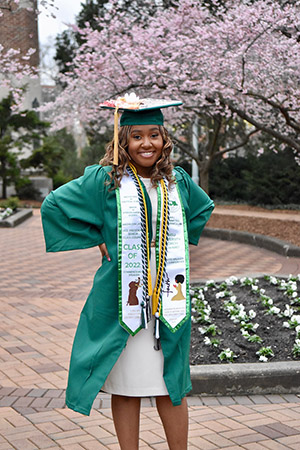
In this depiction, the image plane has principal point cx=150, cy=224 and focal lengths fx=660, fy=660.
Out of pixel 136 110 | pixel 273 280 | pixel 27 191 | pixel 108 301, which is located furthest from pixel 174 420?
pixel 27 191

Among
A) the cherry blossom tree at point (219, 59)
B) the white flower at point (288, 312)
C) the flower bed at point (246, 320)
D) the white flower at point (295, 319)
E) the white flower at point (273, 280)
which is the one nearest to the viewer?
the flower bed at point (246, 320)

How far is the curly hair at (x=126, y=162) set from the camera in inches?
109

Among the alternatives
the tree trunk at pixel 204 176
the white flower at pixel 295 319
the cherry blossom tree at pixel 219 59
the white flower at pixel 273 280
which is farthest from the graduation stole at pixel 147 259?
the tree trunk at pixel 204 176

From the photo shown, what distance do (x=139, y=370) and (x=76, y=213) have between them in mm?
698

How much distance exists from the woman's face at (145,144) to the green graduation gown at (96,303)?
0.14 meters

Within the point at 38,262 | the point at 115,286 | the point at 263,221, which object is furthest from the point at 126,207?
the point at 263,221

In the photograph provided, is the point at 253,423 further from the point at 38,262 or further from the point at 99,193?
the point at 38,262

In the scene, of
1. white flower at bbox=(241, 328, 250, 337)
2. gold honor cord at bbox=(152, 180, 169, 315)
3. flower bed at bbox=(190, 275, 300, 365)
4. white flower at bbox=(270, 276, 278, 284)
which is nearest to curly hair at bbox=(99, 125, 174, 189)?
gold honor cord at bbox=(152, 180, 169, 315)

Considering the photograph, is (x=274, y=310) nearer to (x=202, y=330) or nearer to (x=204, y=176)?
(x=202, y=330)

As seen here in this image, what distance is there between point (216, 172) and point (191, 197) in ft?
63.9

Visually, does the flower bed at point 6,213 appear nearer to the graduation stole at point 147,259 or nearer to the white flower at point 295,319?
the white flower at point 295,319

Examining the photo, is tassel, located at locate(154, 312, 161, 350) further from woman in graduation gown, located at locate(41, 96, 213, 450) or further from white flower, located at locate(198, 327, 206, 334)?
white flower, located at locate(198, 327, 206, 334)

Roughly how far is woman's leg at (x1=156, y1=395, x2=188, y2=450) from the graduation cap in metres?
1.03

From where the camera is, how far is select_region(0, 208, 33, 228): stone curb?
1418 cm
